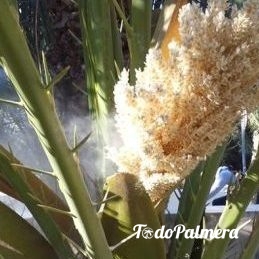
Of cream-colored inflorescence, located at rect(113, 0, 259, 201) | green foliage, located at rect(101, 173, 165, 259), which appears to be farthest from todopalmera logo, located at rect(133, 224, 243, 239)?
cream-colored inflorescence, located at rect(113, 0, 259, 201)

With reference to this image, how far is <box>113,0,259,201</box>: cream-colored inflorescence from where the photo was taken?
1.72 ft

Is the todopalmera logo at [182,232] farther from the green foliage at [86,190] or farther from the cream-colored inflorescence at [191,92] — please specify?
the cream-colored inflorescence at [191,92]

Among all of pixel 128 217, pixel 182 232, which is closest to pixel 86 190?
pixel 128 217

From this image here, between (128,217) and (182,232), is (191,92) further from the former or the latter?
Result: (182,232)

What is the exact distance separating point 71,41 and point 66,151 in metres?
0.61

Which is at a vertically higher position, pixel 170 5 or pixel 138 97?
pixel 170 5

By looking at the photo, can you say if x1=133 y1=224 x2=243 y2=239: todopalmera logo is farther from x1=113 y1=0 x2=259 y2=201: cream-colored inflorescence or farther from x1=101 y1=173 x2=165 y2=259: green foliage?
x1=113 y1=0 x2=259 y2=201: cream-colored inflorescence

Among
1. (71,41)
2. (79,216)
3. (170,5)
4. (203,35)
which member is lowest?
(79,216)

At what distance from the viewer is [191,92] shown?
0.55 m

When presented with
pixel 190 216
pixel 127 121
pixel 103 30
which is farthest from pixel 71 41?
pixel 127 121

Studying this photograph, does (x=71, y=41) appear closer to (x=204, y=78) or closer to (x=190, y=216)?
(x=190, y=216)

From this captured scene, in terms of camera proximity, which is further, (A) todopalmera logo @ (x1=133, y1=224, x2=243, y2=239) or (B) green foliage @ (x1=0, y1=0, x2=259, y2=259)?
(A) todopalmera logo @ (x1=133, y1=224, x2=243, y2=239)

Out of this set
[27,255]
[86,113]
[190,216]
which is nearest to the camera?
[27,255]

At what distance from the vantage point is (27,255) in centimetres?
76
